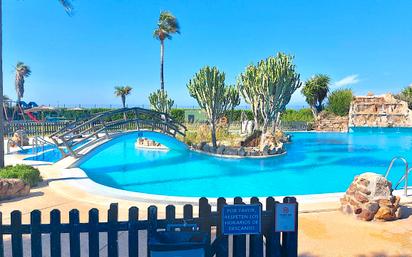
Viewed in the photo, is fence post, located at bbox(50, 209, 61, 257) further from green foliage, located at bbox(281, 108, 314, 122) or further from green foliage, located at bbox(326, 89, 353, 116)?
green foliage, located at bbox(326, 89, 353, 116)

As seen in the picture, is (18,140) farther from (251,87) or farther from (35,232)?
(35,232)

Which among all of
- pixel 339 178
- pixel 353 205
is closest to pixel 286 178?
pixel 339 178

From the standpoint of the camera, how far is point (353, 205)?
5.38 meters

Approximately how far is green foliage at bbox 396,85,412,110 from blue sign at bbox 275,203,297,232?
4052 cm

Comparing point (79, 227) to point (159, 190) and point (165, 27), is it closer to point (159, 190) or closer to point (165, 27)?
point (159, 190)

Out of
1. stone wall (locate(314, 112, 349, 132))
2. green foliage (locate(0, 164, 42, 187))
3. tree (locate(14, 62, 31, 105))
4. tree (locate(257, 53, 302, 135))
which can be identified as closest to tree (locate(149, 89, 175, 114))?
tree (locate(257, 53, 302, 135))

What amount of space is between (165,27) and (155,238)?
100ft

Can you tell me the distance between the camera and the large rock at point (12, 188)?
6.25 meters

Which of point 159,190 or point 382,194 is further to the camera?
point 159,190

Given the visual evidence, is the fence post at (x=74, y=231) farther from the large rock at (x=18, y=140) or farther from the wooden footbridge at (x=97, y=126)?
the large rock at (x=18, y=140)

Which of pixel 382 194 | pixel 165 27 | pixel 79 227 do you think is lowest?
pixel 382 194

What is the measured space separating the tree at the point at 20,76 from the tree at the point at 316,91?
44183 millimetres

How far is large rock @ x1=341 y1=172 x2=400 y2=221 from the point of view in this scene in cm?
519

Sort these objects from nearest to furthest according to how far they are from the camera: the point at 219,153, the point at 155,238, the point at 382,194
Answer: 1. the point at 155,238
2. the point at 382,194
3. the point at 219,153
